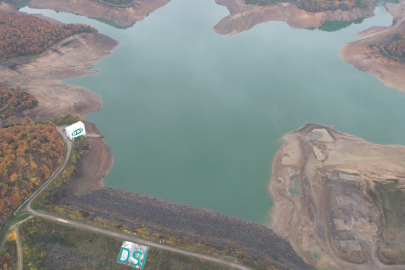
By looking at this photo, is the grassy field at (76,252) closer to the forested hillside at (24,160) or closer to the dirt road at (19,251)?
the dirt road at (19,251)

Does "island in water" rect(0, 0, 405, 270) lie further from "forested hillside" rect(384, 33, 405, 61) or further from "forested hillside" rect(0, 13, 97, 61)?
"forested hillside" rect(384, 33, 405, 61)

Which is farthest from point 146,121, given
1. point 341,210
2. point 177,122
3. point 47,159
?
point 341,210

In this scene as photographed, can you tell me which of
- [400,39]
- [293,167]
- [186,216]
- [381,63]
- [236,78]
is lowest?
[186,216]

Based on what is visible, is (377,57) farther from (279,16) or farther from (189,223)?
(189,223)

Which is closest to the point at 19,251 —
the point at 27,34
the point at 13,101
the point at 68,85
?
the point at 13,101

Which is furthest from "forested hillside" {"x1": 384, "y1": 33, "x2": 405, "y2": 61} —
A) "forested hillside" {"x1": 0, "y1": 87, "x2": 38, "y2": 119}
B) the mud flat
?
"forested hillside" {"x1": 0, "y1": 87, "x2": 38, "y2": 119}

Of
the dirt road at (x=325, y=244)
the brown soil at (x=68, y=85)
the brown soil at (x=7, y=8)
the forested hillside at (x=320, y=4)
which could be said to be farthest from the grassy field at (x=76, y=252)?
the forested hillside at (x=320, y=4)

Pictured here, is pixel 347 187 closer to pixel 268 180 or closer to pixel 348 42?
pixel 268 180

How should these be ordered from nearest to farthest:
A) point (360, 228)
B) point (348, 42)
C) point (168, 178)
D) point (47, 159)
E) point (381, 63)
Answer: point (360, 228) → point (47, 159) → point (168, 178) → point (381, 63) → point (348, 42)
